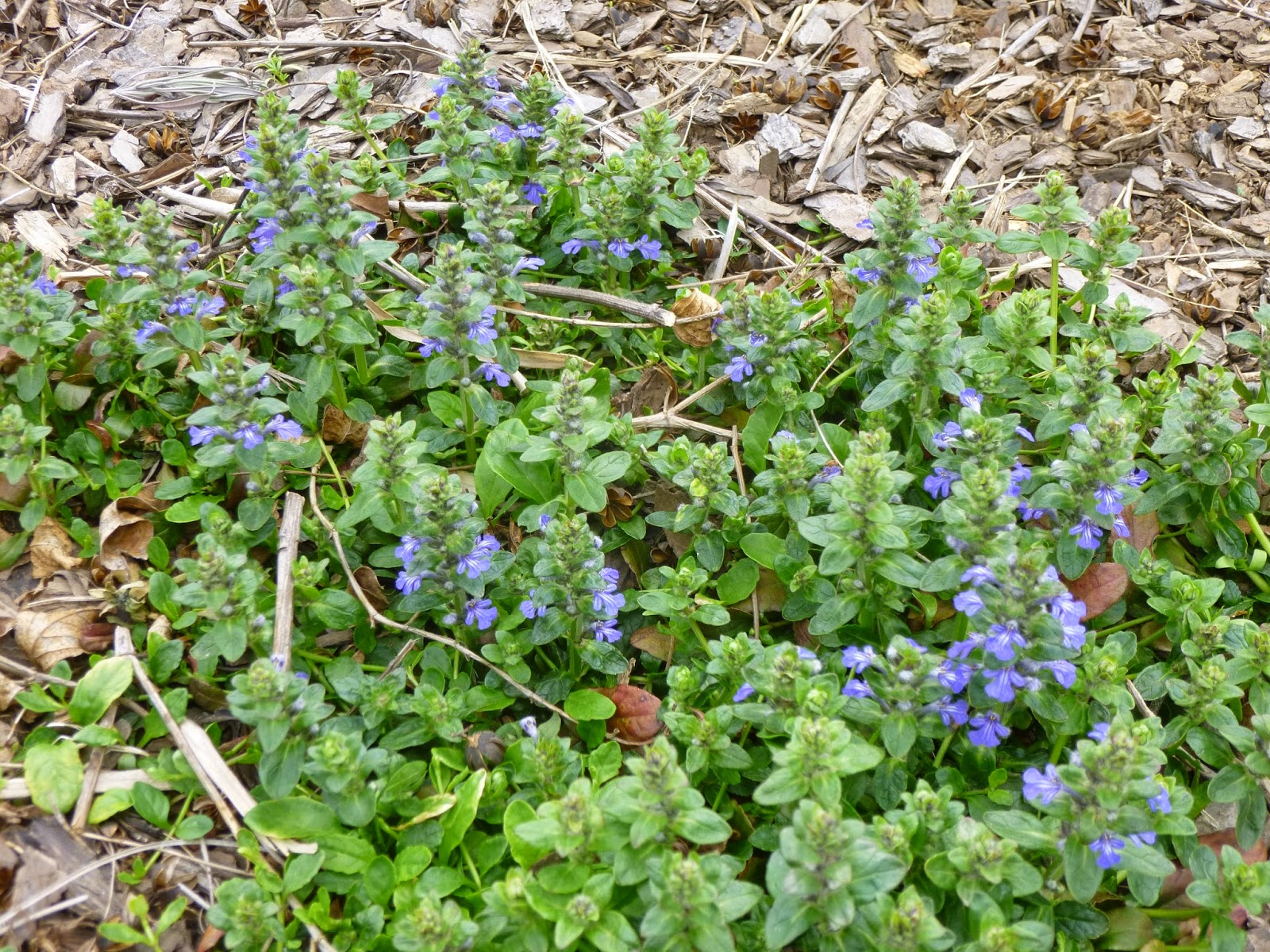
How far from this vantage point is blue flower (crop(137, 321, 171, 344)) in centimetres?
445

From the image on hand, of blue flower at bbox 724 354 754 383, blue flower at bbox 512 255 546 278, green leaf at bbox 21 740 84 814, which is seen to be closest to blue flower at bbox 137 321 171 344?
blue flower at bbox 512 255 546 278

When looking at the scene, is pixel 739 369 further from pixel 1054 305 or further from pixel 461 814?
pixel 461 814

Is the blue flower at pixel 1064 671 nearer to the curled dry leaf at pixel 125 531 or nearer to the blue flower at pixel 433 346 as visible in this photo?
the blue flower at pixel 433 346

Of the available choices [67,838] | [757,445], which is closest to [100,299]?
[67,838]

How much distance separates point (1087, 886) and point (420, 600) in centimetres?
251

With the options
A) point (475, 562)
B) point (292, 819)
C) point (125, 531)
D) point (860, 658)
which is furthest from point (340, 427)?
point (860, 658)

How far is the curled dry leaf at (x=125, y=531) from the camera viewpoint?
4.36m

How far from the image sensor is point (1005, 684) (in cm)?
359

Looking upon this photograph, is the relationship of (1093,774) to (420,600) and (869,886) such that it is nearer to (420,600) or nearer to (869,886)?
(869,886)

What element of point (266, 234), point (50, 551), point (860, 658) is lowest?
point (50, 551)

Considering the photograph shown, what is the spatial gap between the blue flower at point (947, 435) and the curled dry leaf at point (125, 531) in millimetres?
3201

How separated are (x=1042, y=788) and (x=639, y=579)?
183 cm

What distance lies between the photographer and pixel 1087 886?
332 centimetres

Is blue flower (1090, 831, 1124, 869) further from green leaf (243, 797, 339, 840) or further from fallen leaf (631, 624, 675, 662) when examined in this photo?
green leaf (243, 797, 339, 840)
